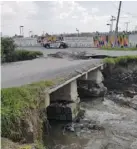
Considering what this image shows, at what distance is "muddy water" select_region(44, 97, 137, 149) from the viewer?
40.0ft

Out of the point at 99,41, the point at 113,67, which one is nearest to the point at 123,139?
the point at 113,67

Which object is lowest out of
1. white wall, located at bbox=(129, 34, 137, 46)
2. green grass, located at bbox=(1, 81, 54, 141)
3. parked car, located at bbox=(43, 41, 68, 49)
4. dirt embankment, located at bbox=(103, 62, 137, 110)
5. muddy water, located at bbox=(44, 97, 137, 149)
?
muddy water, located at bbox=(44, 97, 137, 149)

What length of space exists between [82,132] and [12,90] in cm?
528

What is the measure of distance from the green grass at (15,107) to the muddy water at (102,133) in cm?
264

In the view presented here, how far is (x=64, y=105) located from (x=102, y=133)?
9.45 feet

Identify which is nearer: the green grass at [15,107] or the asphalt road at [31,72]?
the green grass at [15,107]

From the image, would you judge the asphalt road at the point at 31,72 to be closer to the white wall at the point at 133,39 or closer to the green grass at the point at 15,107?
the green grass at the point at 15,107

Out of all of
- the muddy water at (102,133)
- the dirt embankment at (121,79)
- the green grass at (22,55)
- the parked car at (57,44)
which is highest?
the parked car at (57,44)

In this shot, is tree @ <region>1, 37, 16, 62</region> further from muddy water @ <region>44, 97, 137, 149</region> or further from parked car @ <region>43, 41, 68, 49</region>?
parked car @ <region>43, 41, 68, 49</region>

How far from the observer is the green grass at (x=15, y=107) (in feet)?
27.1

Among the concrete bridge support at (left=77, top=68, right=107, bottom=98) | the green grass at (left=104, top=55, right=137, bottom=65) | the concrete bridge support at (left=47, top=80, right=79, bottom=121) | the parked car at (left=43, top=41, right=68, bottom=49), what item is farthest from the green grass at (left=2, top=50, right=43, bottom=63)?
the parked car at (left=43, top=41, right=68, bottom=49)

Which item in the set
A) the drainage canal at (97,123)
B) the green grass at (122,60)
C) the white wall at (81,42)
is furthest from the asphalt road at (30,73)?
the white wall at (81,42)

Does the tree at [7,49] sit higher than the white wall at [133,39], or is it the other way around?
the white wall at [133,39]

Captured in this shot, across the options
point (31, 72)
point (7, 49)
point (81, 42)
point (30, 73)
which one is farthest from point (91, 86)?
point (81, 42)
